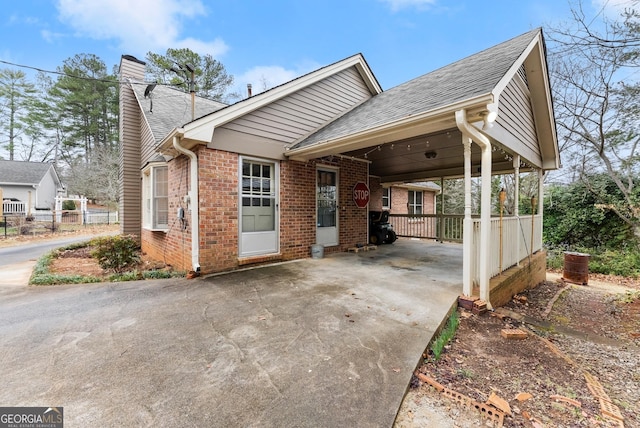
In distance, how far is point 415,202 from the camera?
15.3m

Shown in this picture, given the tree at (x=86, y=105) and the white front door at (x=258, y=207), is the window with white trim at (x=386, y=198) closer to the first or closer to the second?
the white front door at (x=258, y=207)

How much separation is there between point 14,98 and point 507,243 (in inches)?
1392

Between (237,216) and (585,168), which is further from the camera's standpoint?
(585,168)

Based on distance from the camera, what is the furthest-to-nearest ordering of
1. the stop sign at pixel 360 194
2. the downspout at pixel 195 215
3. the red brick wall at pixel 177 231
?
the stop sign at pixel 360 194 → the red brick wall at pixel 177 231 → the downspout at pixel 195 215

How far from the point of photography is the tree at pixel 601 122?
891 cm

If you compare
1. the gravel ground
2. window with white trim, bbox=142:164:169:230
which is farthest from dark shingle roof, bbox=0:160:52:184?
the gravel ground

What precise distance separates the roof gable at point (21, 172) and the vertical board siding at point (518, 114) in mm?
30295

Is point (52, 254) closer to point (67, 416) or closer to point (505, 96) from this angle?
point (67, 416)

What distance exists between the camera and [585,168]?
1102 centimetres

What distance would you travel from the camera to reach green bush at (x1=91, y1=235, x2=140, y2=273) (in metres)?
5.37

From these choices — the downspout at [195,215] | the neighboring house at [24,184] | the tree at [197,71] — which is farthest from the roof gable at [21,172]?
the downspout at [195,215]

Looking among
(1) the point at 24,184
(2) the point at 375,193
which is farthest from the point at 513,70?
(1) the point at 24,184

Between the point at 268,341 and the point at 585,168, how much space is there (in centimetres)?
1439

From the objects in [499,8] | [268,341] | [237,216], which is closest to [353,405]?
[268,341]
